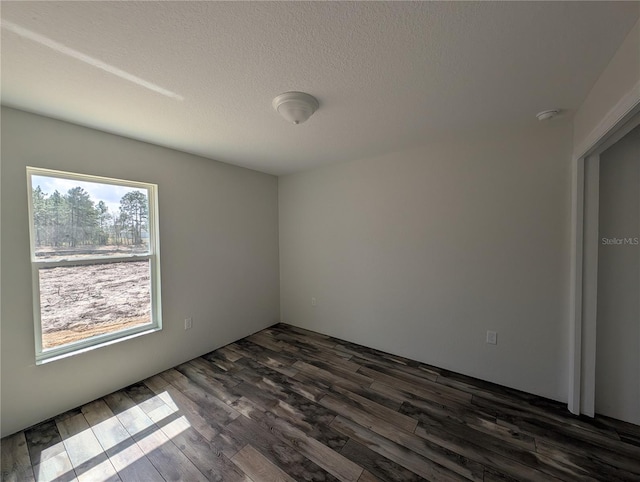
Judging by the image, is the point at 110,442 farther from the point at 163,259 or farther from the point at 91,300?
the point at 163,259

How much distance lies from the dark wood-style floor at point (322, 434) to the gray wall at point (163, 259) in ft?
0.86

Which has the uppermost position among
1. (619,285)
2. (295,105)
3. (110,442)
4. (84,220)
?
(295,105)

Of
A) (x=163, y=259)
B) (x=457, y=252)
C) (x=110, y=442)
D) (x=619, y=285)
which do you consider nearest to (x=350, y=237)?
(x=457, y=252)

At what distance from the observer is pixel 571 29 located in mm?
1111

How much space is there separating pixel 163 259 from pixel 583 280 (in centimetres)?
380

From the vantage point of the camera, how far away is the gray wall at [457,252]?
206cm

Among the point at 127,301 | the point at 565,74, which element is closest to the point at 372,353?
the point at 127,301

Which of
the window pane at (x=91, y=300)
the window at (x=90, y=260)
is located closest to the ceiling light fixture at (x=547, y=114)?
the window at (x=90, y=260)

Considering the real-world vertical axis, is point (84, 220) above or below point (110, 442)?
above

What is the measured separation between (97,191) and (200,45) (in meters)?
1.85

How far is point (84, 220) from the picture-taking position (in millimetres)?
2129

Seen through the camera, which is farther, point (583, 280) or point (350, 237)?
point (350, 237)

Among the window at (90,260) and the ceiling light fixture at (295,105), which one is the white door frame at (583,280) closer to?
the ceiling light fixture at (295,105)

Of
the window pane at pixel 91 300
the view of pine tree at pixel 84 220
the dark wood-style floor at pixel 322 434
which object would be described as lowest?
the dark wood-style floor at pixel 322 434
